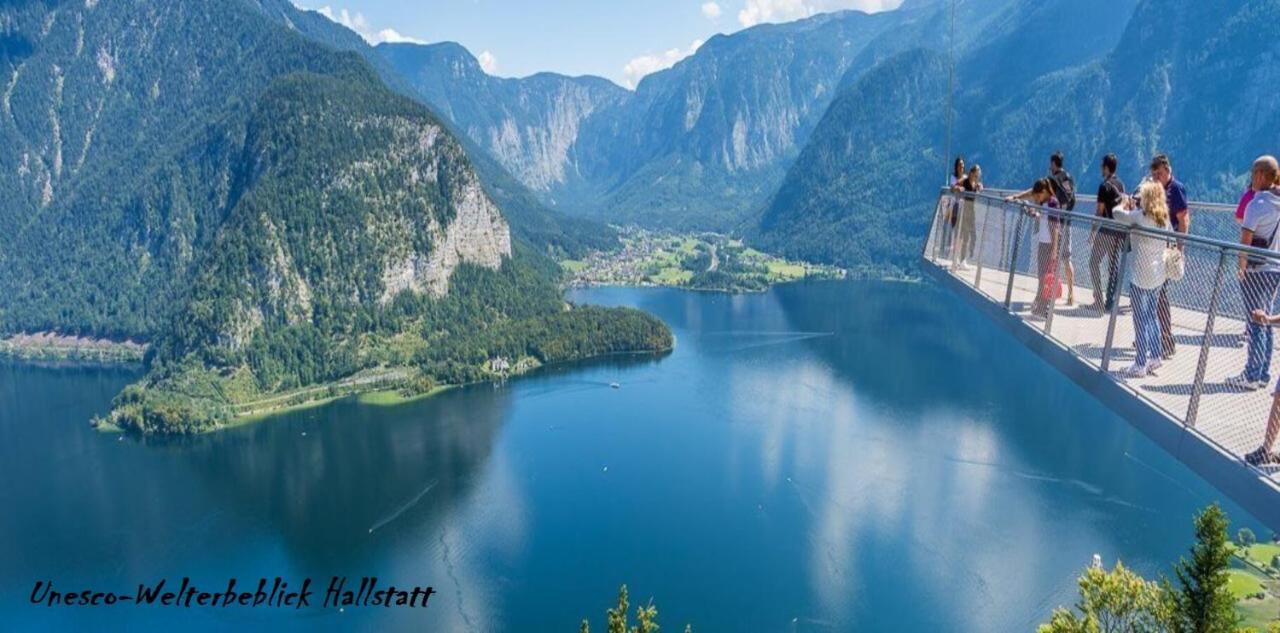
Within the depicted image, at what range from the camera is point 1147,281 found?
314 inches

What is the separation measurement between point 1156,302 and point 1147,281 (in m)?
0.24

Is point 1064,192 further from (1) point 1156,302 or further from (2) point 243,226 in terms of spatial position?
(2) point 243,226

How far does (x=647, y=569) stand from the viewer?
42438 millimetres

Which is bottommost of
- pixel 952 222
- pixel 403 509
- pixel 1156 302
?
pixel 403 509

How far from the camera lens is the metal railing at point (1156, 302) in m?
6.83

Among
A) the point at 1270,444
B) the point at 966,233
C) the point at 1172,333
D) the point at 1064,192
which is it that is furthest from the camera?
the point at 966,233

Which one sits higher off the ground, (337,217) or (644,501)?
(337,217)

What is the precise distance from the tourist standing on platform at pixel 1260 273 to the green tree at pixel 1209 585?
823cm

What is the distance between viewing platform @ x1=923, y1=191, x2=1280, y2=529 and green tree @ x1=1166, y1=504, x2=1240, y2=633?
4900 mm

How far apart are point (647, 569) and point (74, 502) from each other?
3911 cm

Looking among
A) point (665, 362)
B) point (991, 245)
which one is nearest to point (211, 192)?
point (665, 362)

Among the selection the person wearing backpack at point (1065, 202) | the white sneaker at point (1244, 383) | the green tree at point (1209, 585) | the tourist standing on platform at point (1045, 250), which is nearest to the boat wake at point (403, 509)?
the green tree at point (1209, 585)

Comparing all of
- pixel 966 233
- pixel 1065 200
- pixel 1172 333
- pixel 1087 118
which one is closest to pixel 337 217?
pixel 966 233

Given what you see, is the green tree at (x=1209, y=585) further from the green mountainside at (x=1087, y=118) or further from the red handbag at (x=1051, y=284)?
the green mountainside at (x=1087, y=118)
